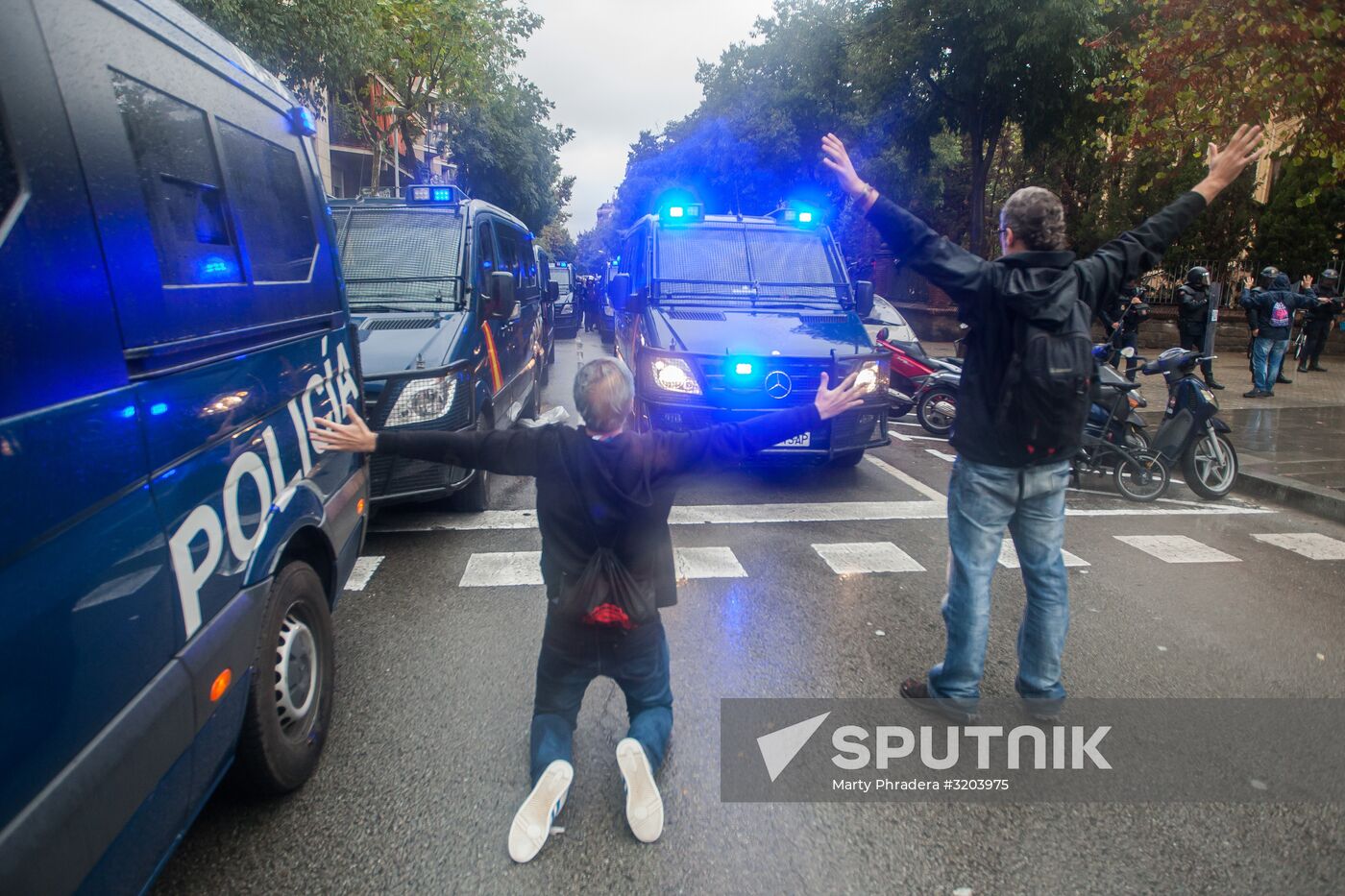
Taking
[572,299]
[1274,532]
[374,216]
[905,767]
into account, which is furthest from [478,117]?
[905,767]

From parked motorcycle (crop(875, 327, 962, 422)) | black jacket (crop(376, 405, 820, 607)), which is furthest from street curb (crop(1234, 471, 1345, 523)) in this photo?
black jacket (crop(376, 405, 820, 607))

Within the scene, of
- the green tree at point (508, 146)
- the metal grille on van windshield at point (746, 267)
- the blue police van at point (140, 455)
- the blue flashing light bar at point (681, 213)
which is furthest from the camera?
the green tree at point (508, 146)

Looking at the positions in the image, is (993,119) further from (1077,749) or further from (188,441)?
(188,441)

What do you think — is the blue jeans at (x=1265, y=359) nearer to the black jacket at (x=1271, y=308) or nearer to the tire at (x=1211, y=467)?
the black jacket at (x=1271, y=308)

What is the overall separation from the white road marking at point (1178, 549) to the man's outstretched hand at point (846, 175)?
13.0 feet

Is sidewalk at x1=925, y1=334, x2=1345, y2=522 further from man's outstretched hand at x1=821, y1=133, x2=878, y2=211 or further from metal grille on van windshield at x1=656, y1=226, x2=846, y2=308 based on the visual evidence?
man's outstretched hand at x1=821, y1=133, x2=878, y2=211

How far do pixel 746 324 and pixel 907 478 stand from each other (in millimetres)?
2169

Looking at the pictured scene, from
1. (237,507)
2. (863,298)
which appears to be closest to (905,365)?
(863,298)

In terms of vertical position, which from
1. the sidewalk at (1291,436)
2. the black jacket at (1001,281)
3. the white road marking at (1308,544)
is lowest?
the sidewalk at (1291,436)

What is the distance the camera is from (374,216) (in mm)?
7203

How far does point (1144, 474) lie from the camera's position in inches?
296

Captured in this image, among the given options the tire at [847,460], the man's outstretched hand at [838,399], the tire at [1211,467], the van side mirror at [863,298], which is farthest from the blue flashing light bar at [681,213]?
the man's outstretched hand at [838,399]

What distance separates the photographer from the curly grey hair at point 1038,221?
3141 mm

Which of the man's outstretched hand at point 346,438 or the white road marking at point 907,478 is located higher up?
the man's outstretched hand at point 346,438
